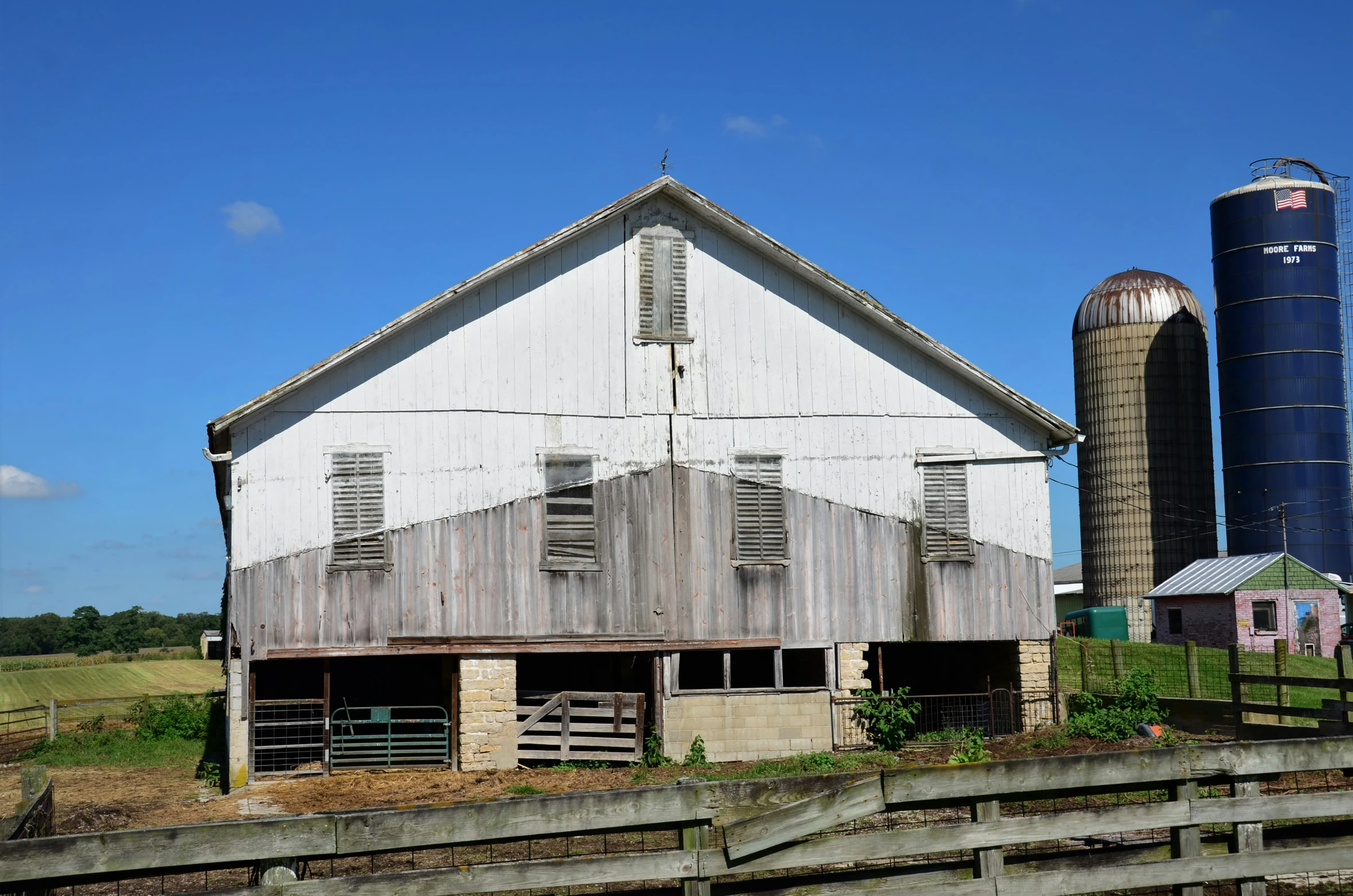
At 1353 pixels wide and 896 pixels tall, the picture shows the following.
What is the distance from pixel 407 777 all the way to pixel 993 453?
12122 mm

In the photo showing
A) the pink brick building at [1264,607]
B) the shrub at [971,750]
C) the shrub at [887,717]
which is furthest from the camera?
the pink brick building at [1264,607]

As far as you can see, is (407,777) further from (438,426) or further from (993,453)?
(993,453)

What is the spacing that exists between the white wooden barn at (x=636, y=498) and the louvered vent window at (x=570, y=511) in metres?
0.05

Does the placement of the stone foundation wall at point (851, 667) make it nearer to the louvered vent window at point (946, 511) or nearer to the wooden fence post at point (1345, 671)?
the louvered vent window at point (946, 511)

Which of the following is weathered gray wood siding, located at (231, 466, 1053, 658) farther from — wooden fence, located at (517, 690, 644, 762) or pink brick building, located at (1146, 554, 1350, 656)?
pink brick building, located at (1146, 554, 1350, 656)

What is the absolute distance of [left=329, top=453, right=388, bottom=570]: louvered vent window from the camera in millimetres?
20875

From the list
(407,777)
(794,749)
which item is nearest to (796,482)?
(794,749)

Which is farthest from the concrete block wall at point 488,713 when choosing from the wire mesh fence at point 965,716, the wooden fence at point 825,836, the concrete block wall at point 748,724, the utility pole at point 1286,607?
the utility pole at point 1286,607

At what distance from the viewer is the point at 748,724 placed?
71.1ft

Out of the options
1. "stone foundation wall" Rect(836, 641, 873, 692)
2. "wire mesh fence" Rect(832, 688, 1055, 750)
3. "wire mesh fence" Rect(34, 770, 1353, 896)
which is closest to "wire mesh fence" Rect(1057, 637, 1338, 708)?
"wire mesh fence" Rect(832, 688, 1055, 750)

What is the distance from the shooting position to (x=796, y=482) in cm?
2275

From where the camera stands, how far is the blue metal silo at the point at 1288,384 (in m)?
55.9

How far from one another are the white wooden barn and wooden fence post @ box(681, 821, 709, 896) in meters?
14.3

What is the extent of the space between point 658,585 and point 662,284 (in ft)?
18.0
